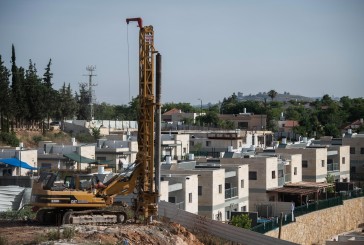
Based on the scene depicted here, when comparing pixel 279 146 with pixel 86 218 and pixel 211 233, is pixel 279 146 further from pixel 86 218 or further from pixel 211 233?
pixel 86 218

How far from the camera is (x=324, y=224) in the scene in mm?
47594

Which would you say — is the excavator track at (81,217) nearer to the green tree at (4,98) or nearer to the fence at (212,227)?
the fence at (212,227)

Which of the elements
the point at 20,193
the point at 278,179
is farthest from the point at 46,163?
the point at 20,193

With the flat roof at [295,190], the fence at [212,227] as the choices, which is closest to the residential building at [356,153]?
the flat roof at [295,190]

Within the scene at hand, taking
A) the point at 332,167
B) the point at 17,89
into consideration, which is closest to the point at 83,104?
the point at 17,89

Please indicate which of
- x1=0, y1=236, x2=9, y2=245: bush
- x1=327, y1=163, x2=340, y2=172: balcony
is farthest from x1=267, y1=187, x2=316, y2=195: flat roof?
x1=0, y1=236, x2=9, y2=245: bush

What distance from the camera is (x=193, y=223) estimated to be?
30.9 meters

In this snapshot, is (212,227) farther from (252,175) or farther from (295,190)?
(295,190)

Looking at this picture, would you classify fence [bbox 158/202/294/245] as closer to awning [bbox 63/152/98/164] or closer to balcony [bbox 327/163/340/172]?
awning [bbox 63/152/98/164]

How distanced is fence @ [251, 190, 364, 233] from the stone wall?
0.23 metres

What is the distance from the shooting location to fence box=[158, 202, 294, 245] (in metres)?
29.5

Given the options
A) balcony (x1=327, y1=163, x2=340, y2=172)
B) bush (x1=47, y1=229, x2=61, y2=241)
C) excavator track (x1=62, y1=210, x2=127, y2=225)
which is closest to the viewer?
bush (x1=47, y1=229, x2=61, y2=241)

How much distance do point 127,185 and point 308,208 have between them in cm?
1961

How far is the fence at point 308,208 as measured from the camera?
125 ft
